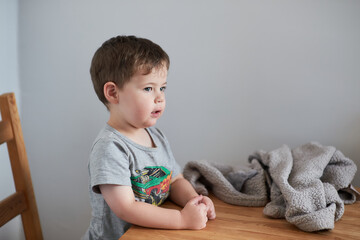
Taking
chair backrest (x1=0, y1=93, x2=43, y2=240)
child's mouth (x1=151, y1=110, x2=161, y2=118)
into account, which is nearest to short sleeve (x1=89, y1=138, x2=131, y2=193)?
child's mouth (x1=151, y1=110, x2=161, y2=118)

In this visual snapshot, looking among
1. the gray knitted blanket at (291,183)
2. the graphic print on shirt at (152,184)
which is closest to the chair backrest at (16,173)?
the graphic print on shirt at (152,184)

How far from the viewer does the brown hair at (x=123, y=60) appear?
0.83 m

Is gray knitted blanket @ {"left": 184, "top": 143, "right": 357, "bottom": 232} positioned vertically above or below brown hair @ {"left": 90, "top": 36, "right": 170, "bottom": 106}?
below

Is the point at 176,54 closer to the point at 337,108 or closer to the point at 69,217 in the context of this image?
the point at 337,108

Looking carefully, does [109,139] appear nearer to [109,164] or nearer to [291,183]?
[109,164]

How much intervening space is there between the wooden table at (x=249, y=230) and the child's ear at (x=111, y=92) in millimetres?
286

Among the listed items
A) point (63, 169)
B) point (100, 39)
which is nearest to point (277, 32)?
point (100, 39)

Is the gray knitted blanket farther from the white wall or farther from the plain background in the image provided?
the white wall

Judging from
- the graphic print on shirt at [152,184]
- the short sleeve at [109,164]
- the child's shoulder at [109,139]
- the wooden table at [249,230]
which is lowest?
the wooden table at [249,230]

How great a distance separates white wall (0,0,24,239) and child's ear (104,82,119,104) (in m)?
0.67

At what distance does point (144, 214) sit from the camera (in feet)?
2.57

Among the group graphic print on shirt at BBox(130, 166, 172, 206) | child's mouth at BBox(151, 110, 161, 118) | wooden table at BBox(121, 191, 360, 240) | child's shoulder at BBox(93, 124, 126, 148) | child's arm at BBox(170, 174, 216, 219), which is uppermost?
child's mouth at BBox(151, 110, 161, 118)

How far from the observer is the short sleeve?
0.78 metres

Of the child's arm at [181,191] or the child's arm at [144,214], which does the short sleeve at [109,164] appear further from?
the child's arm at [181,191]
